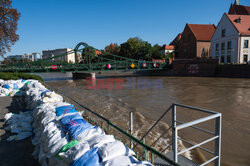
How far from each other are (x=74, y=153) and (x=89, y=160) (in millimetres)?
310

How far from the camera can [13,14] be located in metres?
20.4

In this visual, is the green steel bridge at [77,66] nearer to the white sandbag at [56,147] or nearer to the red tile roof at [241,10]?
the red tile roof at [241,10]

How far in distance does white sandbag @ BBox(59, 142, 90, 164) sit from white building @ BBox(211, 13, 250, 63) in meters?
32.2

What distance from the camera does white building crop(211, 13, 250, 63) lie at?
2747 cm

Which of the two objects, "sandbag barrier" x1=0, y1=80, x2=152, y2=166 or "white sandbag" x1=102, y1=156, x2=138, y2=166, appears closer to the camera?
"white sandbag" x1=102, y1=156, x2=138, y2=166

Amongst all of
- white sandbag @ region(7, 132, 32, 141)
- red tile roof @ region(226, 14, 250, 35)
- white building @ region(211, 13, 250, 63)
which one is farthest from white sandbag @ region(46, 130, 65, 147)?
red tile roof @ region(226, 14, 250, 35)

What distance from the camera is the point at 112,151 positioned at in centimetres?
228

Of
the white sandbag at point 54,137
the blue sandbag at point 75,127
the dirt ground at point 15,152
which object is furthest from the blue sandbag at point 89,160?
the dirt ground at point 15,152

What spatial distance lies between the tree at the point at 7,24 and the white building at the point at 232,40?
108 feet

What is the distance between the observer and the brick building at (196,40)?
36.0 meters

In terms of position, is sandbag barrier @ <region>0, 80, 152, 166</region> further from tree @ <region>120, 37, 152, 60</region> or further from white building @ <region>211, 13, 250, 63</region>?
tree @ <region>120, 37, 152, 60</region>

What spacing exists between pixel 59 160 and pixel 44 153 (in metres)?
0.84

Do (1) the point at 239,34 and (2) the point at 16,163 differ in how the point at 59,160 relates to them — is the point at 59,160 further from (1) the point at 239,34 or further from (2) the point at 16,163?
(1) the point at 239,34

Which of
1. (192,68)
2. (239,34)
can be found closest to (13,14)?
(192,68)
